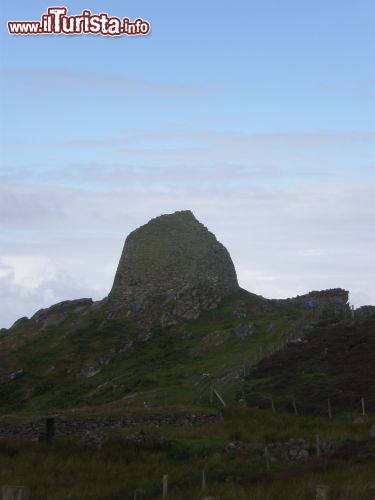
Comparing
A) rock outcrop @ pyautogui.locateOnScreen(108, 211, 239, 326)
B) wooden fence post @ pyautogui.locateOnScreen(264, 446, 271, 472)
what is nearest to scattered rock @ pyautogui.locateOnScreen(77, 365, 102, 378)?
rock outcrop @ pyautogui.locateOnScreen(108, 211, 239, 326)

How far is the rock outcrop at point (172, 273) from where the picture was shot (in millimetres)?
81812

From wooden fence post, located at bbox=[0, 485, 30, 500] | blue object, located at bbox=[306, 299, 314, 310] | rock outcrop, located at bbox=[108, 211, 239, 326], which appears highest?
rock outcrop, located at bbox=[108, 211, 239, 326]

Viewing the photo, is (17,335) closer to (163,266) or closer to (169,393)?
(163,266)

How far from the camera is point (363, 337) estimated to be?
63812 millimetres

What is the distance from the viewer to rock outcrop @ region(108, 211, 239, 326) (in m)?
81.8

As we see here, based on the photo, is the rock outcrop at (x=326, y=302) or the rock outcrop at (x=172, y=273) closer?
the rock outcrop at (x=326, y=302)

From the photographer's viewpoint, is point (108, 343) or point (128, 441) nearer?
point (128, 441)

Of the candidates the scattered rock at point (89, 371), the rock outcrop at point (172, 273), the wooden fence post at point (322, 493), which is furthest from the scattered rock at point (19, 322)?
the wooden fence post at point (322, 493)

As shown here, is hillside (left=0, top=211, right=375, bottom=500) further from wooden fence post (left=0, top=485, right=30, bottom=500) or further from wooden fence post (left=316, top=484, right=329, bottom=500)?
wooden fence post (left=0, top=485, right=30, bottom=500)

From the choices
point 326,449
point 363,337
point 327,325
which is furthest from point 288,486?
point 327,325

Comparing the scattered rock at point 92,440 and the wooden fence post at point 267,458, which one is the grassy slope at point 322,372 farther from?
the wooden fence post at point 267,458

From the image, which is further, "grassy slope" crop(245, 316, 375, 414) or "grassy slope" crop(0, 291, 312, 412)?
"grassy slope" crop(0, 291, 312, 412)

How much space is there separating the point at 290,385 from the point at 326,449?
15.1 metres

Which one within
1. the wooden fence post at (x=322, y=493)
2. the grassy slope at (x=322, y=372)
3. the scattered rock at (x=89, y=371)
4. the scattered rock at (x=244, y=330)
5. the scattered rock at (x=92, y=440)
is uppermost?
the scattered rock at (x=244, y=330)
